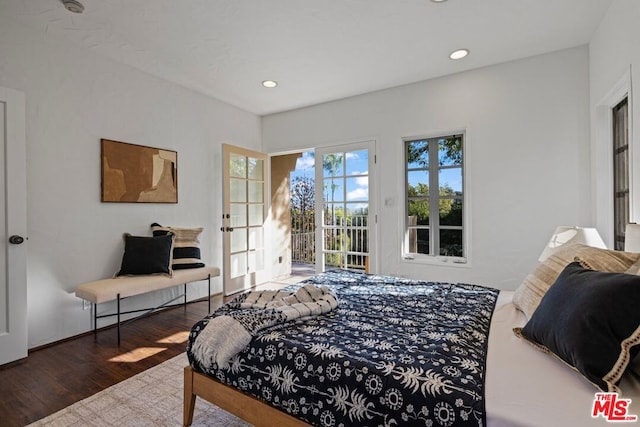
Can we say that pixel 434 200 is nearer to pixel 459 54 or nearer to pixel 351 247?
pixel 351 247

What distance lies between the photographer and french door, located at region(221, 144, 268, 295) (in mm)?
4258

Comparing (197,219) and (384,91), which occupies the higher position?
(384,91)

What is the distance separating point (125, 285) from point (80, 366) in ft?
2.24

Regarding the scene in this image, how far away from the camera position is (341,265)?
14.6 ft

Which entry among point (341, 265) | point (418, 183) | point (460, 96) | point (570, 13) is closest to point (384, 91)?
point (460, 96)

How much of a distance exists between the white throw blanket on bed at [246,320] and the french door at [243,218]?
256cm

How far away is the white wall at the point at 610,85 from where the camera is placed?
6.70ft

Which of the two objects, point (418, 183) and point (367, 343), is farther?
point (418, 183)

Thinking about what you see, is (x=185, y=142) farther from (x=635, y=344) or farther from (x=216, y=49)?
(x=635, y=344)

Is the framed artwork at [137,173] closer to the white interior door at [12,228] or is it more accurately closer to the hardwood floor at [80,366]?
the white interior door at [12,228]

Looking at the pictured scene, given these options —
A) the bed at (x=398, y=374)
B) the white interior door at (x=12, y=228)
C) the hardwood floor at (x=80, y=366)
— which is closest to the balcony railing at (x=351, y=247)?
the hardwood floor at (x=80, y=366)

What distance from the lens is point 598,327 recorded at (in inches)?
40.0

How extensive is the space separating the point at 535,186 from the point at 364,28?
7.59ft

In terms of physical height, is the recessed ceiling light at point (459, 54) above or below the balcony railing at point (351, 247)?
above
